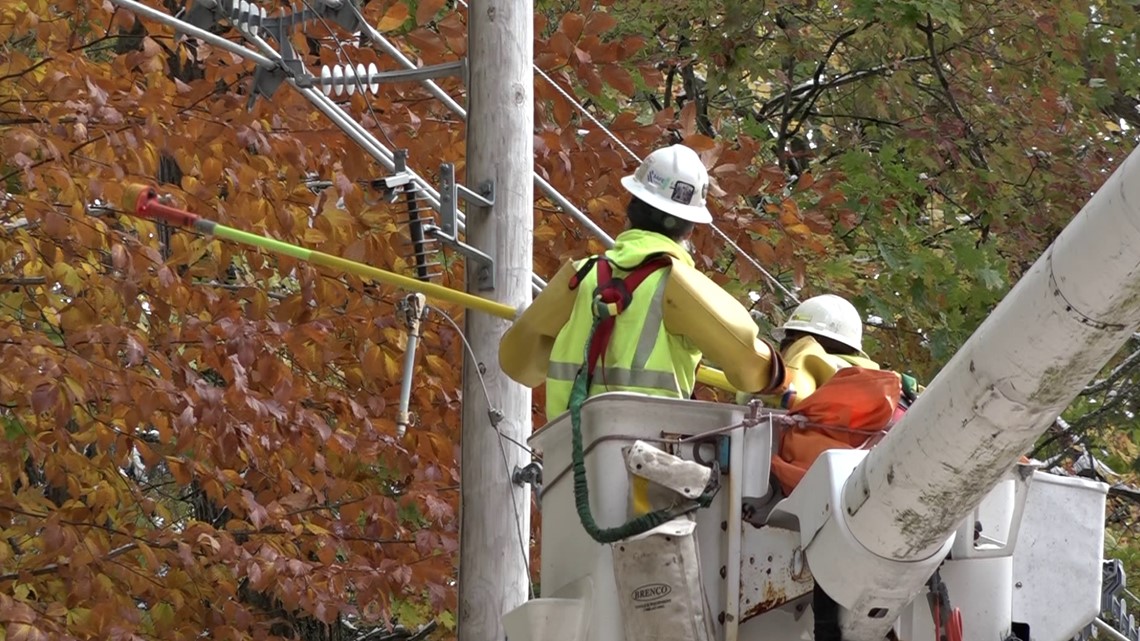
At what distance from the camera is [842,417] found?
6055mm

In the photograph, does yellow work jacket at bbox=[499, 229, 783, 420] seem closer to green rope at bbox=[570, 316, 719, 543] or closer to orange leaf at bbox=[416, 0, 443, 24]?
green rope at bbox=[570, 316, 719, 543]

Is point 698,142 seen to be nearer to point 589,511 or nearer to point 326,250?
point 326,250

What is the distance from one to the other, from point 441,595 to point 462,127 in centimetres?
258

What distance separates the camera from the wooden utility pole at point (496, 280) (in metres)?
8.41

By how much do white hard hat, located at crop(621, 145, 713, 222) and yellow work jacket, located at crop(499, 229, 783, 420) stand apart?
0.18 m

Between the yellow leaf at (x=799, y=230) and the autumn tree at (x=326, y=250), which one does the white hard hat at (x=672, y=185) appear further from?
the yellow leaf at (x=799, y=230)

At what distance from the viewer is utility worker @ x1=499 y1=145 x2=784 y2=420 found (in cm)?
641

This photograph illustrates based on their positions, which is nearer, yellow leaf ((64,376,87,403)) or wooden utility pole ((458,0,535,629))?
wooden utility pole ((458,0,535,629))

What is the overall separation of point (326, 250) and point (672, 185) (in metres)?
4.62

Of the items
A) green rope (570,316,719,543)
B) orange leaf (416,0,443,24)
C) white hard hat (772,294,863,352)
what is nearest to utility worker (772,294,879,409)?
white hard hat (772,294,863,352)

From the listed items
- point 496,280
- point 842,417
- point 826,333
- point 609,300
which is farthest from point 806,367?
point 496,280

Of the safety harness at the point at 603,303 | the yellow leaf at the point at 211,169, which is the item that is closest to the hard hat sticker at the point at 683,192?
the safety harness at the point at 603,303

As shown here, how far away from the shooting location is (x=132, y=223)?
11500mm

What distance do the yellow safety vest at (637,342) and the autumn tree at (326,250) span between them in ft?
9.52
